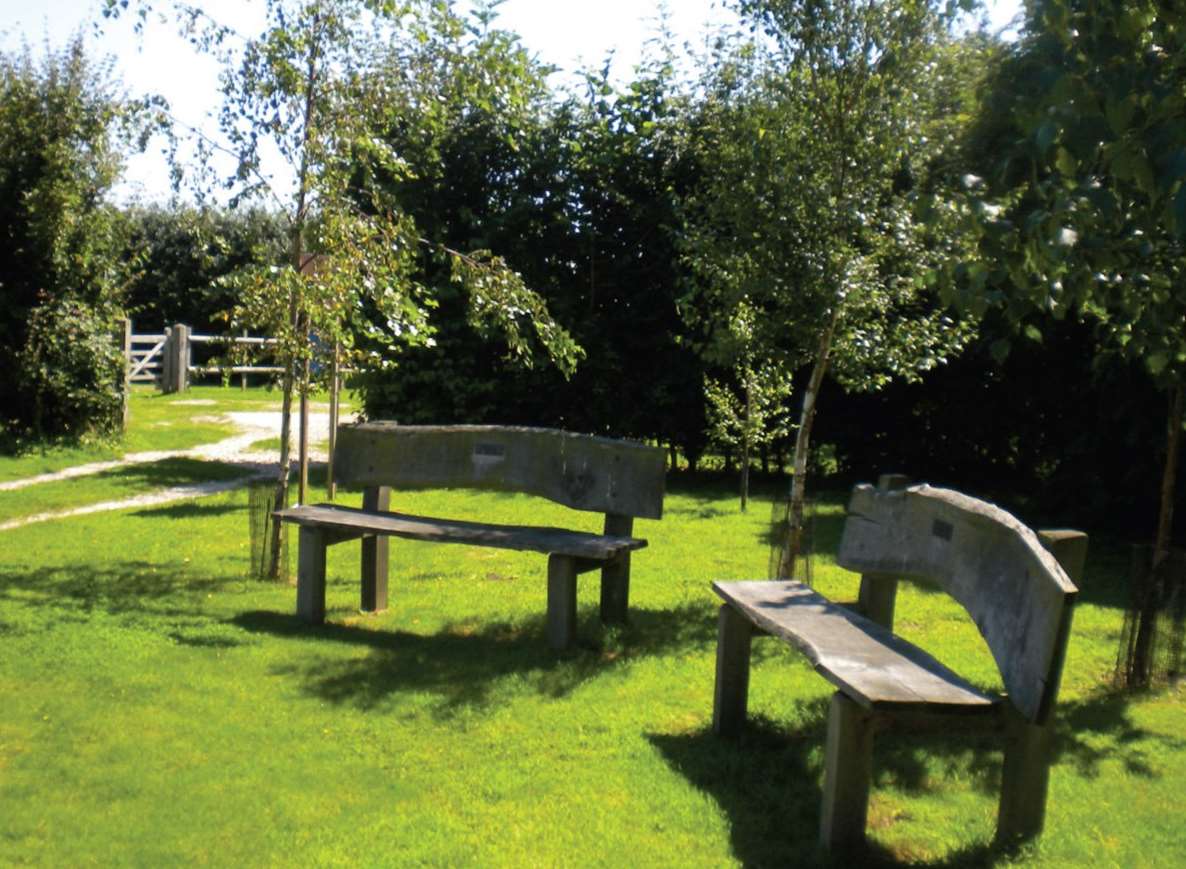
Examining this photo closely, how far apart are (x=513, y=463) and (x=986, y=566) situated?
401 cm

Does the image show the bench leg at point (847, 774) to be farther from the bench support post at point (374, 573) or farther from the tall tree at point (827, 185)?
the bench support post at point (374, 573)

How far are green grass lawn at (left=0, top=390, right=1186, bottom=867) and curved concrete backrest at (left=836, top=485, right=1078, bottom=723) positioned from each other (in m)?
0.70

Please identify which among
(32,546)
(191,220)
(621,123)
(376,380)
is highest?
(621,123)

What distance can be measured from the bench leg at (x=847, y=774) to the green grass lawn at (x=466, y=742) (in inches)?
6.1

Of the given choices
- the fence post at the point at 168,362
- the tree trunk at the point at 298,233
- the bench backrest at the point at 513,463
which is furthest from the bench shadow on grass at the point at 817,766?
the fence post at the point at 168,362

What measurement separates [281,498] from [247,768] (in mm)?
4154

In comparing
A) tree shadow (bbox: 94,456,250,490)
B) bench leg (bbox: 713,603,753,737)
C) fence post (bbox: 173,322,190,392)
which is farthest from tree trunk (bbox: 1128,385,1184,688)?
fence post (bbox: 173,322,190,392)

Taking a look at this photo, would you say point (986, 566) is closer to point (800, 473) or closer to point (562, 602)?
point (562, 602)

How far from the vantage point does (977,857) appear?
4406mm

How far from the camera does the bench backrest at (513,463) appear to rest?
780 cm

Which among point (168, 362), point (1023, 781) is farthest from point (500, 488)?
point (168, 362)

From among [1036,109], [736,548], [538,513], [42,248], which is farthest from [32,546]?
[1036,109]

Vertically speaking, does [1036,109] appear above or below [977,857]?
above

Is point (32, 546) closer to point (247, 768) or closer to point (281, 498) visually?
point (281, 498)
